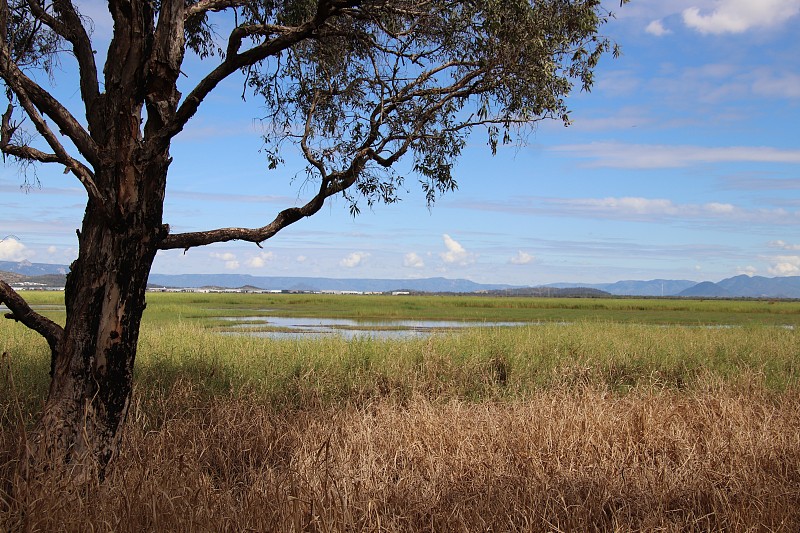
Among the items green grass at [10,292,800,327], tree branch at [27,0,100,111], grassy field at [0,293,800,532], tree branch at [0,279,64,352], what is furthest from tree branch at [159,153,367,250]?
green grass at [10,292,800,327]

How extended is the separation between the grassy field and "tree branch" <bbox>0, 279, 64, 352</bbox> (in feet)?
2.23

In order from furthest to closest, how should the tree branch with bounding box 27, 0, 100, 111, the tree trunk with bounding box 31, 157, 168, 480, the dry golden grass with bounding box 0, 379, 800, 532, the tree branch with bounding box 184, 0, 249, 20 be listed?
the tree branch with bounding box 184, 0, 249, 20 < the tree branch with bounding box 27, 0, 100, 111 < the tree trunk with bounding box 31, 157, 168, 480 < the dry golden grass with bounding box 0, 379, 800, 532

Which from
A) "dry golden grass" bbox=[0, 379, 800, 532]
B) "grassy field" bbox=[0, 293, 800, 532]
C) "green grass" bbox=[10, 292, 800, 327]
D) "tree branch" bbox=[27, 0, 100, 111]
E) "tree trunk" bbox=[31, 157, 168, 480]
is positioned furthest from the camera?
"green grass" bbox=[10, 292, 800, 327]

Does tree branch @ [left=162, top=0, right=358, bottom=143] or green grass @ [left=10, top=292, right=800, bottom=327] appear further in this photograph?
green grass @ [left=10, top=292, right=800, bottom=327]

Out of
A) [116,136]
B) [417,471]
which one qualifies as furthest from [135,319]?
[417,471]

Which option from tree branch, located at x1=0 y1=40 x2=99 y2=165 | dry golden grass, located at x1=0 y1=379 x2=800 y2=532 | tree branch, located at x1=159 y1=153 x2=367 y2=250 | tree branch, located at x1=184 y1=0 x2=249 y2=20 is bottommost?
dry golden grass, located at x1=0 y1=379 x2=800 y2=532

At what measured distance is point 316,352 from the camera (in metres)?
14.1

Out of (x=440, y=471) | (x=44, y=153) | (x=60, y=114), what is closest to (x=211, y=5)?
(x=60, y=114)

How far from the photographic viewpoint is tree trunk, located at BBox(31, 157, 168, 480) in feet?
22.7

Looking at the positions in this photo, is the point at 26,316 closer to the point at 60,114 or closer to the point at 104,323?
the point at 104,323

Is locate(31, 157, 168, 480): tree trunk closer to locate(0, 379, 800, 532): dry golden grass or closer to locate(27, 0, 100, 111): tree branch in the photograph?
locate(0, 379, 800, 532): dry golden grass

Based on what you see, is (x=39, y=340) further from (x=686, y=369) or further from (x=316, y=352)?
(x=686, y=369)

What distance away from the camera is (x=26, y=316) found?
689cm

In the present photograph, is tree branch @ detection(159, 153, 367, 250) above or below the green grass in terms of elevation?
above
